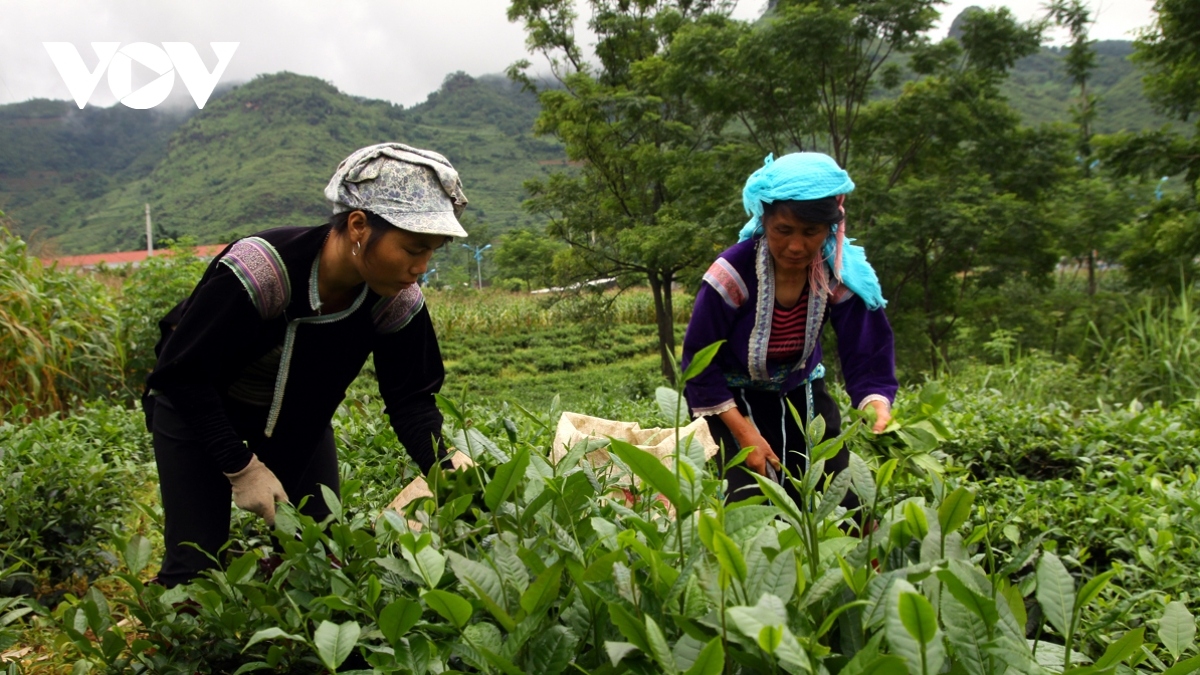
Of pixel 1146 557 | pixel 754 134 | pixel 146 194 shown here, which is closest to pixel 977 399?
pixel 1146 557

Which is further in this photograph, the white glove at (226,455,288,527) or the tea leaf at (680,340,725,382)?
the white glove at (226,455,288,527)

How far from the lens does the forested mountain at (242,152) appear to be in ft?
158

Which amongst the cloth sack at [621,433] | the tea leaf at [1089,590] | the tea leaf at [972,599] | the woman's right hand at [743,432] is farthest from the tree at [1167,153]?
the tea leaf at [972,599]

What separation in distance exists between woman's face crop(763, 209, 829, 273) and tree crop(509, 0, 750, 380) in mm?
9224

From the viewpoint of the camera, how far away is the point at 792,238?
2150 millimetres

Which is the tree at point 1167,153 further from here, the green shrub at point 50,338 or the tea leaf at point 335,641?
the tea leaf at point 335,641

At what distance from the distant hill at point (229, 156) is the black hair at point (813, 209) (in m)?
45.4

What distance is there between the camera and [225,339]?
1.72 meters

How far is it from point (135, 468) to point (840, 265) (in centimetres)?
267

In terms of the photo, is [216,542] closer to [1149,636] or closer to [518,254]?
[1149,636]

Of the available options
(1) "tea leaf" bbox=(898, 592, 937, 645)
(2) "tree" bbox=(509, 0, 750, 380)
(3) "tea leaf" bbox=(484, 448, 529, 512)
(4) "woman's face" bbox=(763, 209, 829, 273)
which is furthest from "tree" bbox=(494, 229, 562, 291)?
(1) "tea leaf" bbox=(898, 592, 937, 645)

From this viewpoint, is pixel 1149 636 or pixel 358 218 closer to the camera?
pixel 358 218

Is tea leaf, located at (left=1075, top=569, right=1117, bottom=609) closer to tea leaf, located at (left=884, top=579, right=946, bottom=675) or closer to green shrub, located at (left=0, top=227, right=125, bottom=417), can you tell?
tea leaf, located at (left=884, top=579, right=946, bottom=675)

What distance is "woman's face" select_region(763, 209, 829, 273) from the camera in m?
2.14
